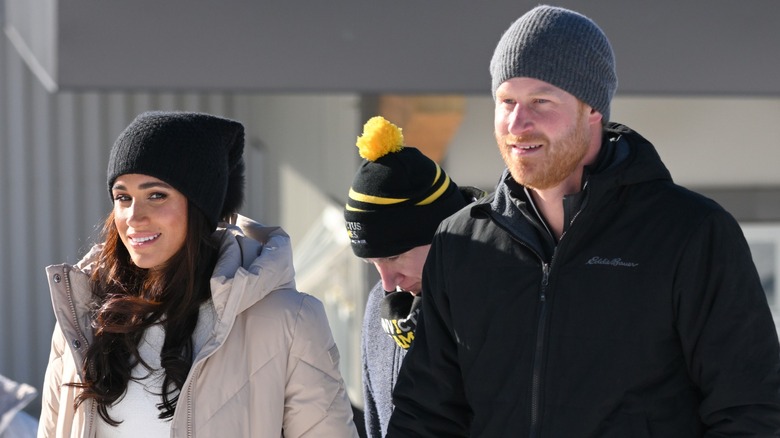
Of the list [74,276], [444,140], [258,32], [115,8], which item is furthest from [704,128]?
[74,276]

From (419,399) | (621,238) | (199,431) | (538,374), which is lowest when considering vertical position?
(199,431)

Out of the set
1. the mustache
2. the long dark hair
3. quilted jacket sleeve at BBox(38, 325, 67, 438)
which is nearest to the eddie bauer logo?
the mustache

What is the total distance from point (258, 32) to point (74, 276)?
1859 millimetres

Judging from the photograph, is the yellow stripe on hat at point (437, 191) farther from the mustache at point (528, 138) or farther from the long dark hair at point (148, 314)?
the mustache at point (528, 138)

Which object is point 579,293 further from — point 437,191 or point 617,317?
point 437,191

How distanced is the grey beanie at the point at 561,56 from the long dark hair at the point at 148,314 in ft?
2.77

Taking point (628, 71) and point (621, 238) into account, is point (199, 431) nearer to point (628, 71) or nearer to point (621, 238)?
point (621, 238)

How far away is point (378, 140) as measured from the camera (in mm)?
2781

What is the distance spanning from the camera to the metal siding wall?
213 inches

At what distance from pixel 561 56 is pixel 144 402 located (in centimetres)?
117

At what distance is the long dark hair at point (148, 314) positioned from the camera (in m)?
2.42

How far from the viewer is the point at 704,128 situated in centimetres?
591

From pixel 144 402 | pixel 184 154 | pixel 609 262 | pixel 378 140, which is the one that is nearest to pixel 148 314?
pixel 144 402

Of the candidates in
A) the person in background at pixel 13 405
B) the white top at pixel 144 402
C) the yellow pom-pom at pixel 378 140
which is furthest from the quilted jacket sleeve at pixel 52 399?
the yellow pom-pom at pixel 378 140
